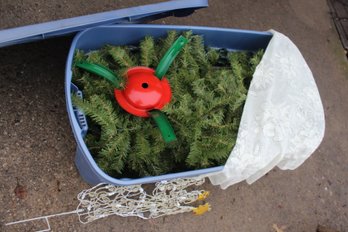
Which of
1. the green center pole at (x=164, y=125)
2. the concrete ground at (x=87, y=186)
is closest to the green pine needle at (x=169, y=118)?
the green center pole at (x=164, y=125)

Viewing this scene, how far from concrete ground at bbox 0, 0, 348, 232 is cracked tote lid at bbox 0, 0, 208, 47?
209mm

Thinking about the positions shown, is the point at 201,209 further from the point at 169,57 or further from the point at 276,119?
the point at 169,57

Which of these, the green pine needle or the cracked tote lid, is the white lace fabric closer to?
the green pine needle

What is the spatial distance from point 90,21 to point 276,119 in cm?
49

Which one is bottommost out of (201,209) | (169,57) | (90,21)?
(201,209)

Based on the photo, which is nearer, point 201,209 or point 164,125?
point 164,125

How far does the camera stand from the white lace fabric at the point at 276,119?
1.09m

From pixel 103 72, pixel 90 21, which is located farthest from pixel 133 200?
pixel 90 21

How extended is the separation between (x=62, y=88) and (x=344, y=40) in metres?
1.14

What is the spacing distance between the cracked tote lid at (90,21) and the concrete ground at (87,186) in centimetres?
21

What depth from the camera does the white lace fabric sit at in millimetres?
1091

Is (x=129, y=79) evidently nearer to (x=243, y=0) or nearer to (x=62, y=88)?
(x=62, y=88)

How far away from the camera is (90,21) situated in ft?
3.36

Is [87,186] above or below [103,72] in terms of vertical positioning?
below
